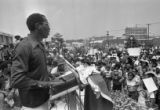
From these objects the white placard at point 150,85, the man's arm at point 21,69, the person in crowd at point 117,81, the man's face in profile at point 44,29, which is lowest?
the person in crowd at point 117,81

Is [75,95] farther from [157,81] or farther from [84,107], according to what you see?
[157,81]

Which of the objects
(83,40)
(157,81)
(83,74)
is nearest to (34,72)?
(83,74)

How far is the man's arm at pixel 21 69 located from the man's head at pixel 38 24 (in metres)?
0.25

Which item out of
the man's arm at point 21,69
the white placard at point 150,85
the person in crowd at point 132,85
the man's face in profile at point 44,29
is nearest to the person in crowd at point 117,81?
the person in crowd at point 132,85

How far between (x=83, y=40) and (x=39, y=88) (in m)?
24.0

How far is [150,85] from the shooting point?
21.7 feet

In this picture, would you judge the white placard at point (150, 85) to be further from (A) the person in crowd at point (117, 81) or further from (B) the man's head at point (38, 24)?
(B) the man's head at point (38, 24)

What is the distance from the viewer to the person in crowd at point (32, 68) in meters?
1.91

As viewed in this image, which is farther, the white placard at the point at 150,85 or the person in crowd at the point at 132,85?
the person in crowd at the point at 132,85

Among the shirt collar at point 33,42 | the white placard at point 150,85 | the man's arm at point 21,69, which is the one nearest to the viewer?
the man's arm at point 21,69

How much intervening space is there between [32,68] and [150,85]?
207 inches

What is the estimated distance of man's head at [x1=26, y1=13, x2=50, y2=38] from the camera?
211 cm

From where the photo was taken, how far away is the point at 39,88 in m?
2.04

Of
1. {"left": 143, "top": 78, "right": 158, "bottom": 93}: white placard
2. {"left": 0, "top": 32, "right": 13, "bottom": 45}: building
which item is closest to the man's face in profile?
{"left": 143, "top": 78, "right": 158, "bottom": 93}: white placard
